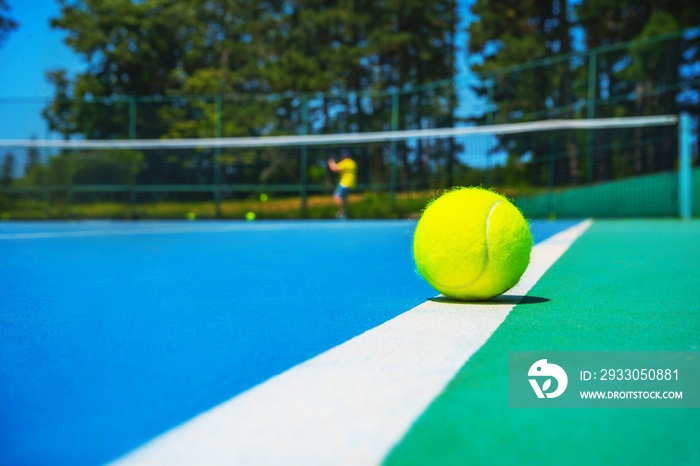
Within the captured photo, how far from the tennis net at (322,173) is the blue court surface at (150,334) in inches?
515

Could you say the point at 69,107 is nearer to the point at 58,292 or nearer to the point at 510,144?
the point at 510,144

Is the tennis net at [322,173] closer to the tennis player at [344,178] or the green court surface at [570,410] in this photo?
the tennis player at [344,178]

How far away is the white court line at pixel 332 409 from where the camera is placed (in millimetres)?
1323

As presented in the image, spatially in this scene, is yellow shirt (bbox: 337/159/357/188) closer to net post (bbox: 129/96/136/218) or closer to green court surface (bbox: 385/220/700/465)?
net post (bbox: 129/96/136/218)

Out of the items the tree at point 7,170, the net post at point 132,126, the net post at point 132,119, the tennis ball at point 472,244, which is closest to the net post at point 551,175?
the net post at point 132,126

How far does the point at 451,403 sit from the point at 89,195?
782 inches

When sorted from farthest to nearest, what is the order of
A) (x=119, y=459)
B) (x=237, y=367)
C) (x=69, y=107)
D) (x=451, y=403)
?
(x=69, y=107)
(x=237, y=367)
(x=451, y=403)
(x=119, y=459)

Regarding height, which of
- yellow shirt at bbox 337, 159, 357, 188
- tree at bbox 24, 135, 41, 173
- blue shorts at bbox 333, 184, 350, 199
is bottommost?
blue shorts at bbox 333, 184, 350, 199

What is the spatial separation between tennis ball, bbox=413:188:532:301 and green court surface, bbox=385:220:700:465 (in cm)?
21

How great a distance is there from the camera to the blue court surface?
1.51m

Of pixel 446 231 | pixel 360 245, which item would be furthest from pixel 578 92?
pixel 446 231

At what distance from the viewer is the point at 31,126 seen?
20.2m

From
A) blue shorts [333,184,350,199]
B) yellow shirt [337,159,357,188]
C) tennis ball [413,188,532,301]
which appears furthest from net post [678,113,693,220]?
tennis ball [413,188,532,301]

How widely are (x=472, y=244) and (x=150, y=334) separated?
1436mm
